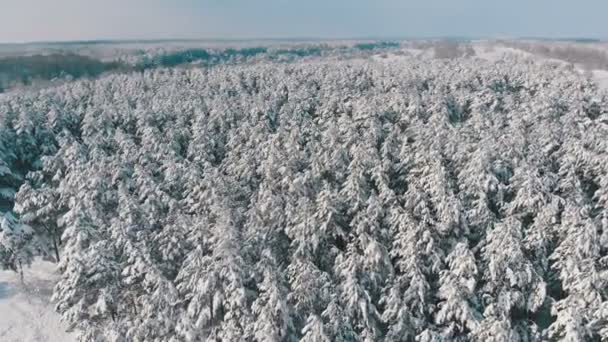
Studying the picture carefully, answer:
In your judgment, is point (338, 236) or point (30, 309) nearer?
point (338, 236)

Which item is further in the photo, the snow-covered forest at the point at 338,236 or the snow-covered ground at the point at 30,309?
the snow-covered ground at the point at 30,309

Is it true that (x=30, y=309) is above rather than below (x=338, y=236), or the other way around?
below

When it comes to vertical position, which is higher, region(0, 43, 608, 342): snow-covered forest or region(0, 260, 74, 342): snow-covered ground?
region(0, 43, 608, 342): snow-covered forest

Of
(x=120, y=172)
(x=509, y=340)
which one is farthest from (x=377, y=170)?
(x=120, y=172)

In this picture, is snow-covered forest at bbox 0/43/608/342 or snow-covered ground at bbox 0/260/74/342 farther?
snow-covered ground at bbox 0/260/74/342

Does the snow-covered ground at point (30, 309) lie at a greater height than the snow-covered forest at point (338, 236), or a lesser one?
lesser
